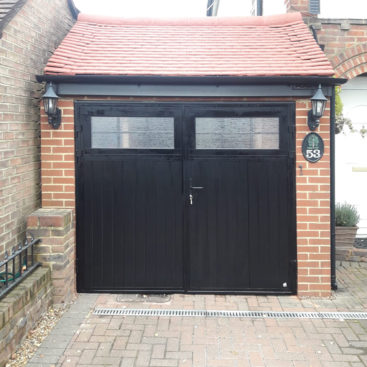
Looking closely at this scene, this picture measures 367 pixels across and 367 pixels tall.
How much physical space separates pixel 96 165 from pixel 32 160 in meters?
0.74

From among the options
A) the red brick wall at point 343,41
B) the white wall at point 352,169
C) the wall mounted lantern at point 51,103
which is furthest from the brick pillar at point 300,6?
the wall mounted lantern at point 51,103

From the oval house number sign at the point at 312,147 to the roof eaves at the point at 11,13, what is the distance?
3.52 m

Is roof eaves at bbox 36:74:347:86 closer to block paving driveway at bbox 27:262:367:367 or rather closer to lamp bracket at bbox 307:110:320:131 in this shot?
lamp bracket at bbox 307:110:320:131

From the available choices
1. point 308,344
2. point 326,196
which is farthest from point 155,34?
point 308,344

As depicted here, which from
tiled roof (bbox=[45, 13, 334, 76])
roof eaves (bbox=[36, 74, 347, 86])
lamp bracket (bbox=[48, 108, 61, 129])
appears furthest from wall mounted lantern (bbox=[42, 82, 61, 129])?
tiled roof (bbox=[45, 13, 334, 76])

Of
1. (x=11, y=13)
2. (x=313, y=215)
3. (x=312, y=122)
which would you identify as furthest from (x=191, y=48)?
(x=313, y=215)

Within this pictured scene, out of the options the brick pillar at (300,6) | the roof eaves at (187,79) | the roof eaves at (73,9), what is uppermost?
the brick pillar at (300,6)

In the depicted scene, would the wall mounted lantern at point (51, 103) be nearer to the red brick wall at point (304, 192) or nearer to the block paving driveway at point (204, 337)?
the red brick wall at point (304, 192)

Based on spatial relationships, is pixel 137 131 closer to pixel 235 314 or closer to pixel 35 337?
pixel 235 314

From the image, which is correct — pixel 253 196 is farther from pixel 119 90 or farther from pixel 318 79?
pixel 119 90

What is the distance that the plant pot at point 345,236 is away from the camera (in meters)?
6.85

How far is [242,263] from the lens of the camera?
17.3 feet

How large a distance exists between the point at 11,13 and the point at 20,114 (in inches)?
41.9

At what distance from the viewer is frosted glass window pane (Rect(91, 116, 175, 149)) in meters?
5.21
